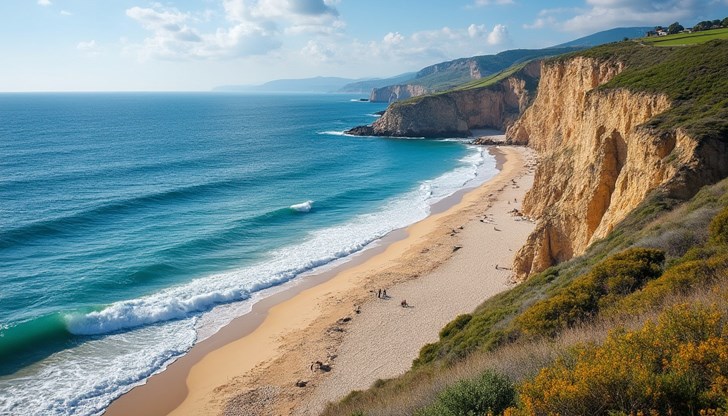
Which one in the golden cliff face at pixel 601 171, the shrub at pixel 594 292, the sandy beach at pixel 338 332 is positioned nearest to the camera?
the shrub at pixel 594 292

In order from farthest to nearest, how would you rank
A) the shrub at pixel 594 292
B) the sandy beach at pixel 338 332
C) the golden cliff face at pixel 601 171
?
1. the golden cliff face at pixel 601 171
2. the sandy beach at pixel 338 332
3. the shrub at pixel 594 292

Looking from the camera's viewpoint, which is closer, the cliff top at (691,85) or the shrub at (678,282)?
the shrub at (678,282)

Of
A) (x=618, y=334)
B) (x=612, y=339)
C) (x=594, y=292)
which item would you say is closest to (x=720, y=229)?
(x=594, y=292)

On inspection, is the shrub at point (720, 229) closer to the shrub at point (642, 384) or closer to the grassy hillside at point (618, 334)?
the grassy hillside at point (618, 334)

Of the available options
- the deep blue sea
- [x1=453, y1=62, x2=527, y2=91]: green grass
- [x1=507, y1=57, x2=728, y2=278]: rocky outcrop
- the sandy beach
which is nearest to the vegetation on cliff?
[x1=507, y1=57, x2=728, y2=278]: rocky outcrop

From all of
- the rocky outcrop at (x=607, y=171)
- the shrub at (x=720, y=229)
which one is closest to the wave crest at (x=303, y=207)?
the rocky outcrop at (x=607, y=171)

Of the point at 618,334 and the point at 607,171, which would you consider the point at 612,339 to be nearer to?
the point at 618,334

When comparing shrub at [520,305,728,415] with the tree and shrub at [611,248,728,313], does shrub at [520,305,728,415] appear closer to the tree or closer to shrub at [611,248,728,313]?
shrub at [611,248,728,313]
